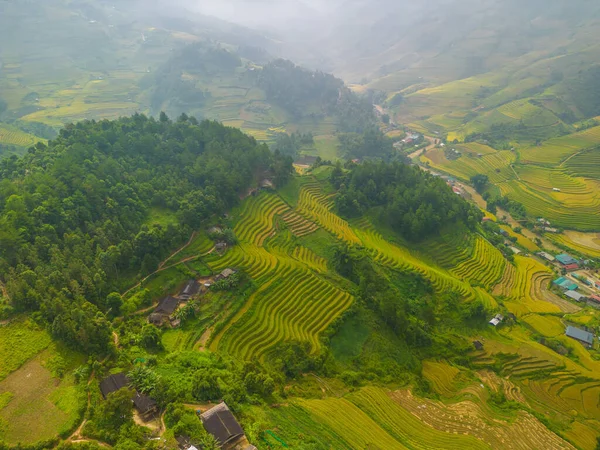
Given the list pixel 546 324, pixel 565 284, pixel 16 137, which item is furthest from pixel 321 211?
pixel 16 137

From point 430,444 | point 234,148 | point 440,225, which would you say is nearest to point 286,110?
point 234,148

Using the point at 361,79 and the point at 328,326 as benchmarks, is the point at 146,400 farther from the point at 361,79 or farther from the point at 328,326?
the point at 361,79

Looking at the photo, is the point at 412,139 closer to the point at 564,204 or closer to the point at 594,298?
the point at 564,204

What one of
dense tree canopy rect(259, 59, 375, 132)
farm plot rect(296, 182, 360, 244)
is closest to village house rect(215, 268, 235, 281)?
farm plot rect(296, 182, 360, 244)

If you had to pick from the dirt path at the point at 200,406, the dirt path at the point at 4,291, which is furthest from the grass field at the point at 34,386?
the dirt path at the point at 200,406

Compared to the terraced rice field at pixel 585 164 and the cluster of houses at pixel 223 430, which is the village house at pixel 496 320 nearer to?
the cluster of houses at pixel 223 430

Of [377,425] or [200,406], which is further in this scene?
[377,425]
